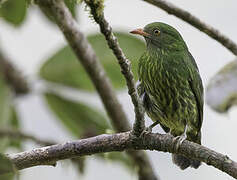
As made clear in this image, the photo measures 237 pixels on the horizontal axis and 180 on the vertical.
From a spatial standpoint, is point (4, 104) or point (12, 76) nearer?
point (4, 104)

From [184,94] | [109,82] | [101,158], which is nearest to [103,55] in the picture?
[109,82]

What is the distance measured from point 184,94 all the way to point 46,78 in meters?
1.56

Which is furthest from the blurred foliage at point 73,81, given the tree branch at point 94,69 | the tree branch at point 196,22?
the tree branch at point 196,22

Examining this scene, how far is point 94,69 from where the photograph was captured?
4.38 meters

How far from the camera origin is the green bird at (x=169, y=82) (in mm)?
3701

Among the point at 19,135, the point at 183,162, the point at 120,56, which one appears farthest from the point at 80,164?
the point at 120,56

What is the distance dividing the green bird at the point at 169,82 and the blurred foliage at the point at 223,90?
8.3 inches

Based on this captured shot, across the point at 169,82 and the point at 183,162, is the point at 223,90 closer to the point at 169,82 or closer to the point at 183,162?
the point at 169,82

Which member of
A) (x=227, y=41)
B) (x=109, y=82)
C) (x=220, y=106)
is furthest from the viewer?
(x=109, y=82)

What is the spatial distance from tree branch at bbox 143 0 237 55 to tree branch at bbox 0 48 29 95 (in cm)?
195

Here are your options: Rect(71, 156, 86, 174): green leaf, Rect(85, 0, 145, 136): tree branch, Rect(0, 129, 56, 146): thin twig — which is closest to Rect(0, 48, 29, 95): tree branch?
Rect(0, 129, 56, 146): thin twig

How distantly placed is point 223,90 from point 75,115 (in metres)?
1.74

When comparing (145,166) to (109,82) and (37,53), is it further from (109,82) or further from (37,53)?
(37,53)

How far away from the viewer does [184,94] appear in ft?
12.4
